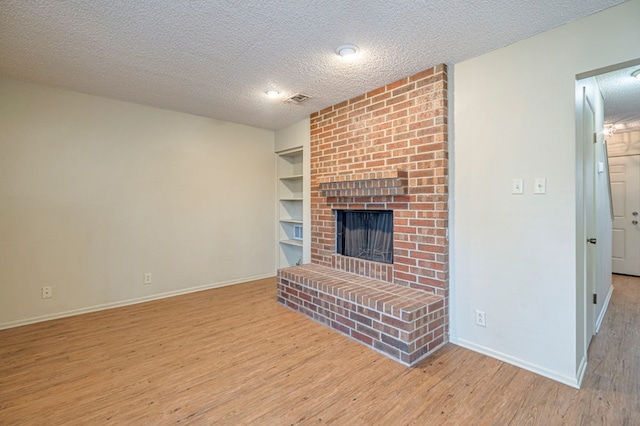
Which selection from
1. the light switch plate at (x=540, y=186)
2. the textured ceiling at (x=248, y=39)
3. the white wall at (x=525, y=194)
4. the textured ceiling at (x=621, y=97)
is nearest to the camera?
the textured ceiling at (x=248, y=39)

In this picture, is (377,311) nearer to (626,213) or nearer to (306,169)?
(306,169)

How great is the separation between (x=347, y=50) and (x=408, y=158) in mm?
1057

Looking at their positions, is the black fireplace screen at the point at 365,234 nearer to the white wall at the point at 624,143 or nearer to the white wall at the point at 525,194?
the white wall at the point at 525,194

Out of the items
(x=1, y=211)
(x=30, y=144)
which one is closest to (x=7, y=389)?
(x=1, y=211)

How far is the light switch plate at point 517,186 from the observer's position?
2.09m

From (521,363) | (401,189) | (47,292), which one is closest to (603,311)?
(521,363)

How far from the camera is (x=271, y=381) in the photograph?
6.42ft

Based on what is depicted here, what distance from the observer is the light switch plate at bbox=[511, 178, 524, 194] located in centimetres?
209

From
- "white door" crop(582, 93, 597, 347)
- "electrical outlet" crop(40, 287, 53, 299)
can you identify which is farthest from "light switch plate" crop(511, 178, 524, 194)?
"electrical outlet" crop(40, 287, 53, 299)

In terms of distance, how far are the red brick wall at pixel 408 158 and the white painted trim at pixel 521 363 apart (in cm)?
44

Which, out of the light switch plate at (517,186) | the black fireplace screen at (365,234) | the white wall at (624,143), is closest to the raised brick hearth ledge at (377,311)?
the black fireplace screen at (365,234)

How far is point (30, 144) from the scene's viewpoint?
2.90 meters

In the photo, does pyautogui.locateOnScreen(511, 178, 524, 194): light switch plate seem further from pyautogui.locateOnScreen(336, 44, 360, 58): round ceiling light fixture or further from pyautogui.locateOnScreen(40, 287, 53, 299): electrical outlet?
pyautogui.locateOnScreen(40, 287, 53, 299): electrical outlet

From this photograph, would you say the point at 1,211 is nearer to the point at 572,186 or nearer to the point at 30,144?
the point at 30,144
